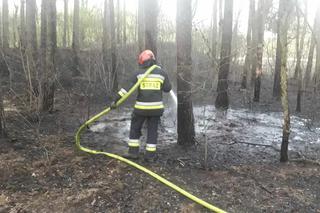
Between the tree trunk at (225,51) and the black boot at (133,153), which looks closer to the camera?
the black boot at (133,153)

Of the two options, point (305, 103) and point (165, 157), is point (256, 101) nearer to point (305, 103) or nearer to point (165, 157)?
point (305, 103)

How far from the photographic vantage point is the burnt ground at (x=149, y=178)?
3979 millimetres

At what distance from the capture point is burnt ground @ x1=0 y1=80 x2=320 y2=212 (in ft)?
13.1

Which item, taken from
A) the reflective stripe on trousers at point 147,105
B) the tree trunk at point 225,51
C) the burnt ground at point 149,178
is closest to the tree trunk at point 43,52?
the burnt ground at point 149,178

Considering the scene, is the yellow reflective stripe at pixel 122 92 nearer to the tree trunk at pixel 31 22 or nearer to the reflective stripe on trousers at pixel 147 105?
the reflective stripe on trousers at pixel 147 105

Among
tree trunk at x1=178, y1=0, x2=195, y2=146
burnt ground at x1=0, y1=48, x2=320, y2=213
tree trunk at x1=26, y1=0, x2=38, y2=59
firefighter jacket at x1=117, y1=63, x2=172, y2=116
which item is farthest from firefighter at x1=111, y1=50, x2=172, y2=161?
tree trunk at x1=26, y1=0, x2=38, y2=59

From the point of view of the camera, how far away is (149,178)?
4.64m

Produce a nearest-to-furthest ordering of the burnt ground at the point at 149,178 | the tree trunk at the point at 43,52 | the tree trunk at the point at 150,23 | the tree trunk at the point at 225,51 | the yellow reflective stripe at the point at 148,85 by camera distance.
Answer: the burnt ground at the point at 149,178
the yellow reflective stripe at the point at 148,85
the tree trunk at the point at 150,23
the tree trunk at the point at 43,52
the tree trunk at the point at 225,51

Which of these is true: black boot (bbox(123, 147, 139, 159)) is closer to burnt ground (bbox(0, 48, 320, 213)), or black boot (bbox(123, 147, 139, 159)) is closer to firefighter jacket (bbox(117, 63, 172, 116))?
burnt ground (bbox(0, 48, 320, 213))

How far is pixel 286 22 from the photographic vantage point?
4863mm

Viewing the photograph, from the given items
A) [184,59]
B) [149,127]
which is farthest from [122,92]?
[184,59]

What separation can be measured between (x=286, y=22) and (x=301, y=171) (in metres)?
2.34

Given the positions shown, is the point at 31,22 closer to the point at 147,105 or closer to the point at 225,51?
the point at 225,51

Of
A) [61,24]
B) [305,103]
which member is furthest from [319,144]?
[61,24]
